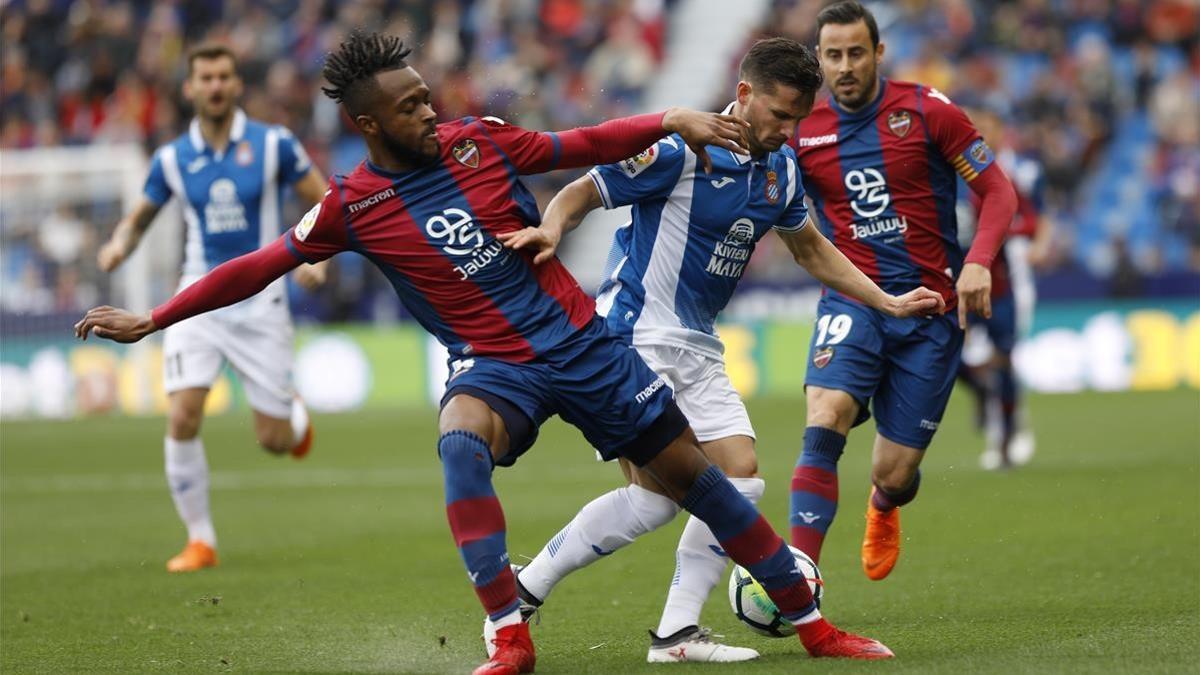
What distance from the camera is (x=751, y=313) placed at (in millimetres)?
21641

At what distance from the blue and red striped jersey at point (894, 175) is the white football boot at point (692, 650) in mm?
2121

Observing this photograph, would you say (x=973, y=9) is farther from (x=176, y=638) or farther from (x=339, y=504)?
(x=176, y=638)

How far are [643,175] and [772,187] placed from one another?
0.47m

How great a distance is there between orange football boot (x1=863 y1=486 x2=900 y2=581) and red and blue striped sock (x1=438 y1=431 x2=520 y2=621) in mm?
2598

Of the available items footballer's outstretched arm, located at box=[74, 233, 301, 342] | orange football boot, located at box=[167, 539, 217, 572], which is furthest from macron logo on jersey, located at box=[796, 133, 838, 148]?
orange football boot, located at box=[167, 539, 217, 572]

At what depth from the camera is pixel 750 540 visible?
577cm

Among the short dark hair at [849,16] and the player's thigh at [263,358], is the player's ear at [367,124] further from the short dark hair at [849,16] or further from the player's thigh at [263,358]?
the player's thigh at [263,358]

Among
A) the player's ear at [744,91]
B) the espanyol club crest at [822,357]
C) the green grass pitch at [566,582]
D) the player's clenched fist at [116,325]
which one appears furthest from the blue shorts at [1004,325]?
the player's clenched fist at [116,325]

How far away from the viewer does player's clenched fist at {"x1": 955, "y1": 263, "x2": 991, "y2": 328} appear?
6711 millimetres

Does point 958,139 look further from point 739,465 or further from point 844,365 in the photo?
point 739,465

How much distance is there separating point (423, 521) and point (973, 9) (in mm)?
15825

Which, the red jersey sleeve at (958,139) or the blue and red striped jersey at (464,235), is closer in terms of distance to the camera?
the blue and red striped jersey at (464,235)

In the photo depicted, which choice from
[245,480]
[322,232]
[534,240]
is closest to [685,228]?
[534,240]

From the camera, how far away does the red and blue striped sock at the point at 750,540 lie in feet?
18.8
